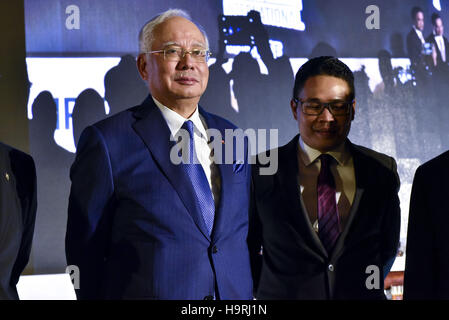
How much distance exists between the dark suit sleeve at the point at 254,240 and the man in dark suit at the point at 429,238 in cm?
61

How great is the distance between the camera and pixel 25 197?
8.26ft

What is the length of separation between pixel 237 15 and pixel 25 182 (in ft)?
3.95

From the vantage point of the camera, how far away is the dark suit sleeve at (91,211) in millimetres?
2273

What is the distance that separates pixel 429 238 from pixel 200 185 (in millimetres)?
953

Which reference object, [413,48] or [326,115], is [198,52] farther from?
[413,48]

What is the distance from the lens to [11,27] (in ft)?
8.77

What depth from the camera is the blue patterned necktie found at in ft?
7.66

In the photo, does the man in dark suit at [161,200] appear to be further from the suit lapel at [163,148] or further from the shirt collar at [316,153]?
the shirt collar at [316,153]

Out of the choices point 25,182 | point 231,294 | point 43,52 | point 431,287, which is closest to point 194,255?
point 231,294

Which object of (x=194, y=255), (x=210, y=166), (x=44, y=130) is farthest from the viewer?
(x=44, y=130)

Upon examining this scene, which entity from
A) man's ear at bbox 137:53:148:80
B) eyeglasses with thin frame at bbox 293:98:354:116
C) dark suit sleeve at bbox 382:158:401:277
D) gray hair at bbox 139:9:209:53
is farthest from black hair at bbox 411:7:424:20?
man's ear at bbox 137:53:148:80

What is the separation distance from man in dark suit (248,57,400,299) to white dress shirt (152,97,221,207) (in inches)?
8.2

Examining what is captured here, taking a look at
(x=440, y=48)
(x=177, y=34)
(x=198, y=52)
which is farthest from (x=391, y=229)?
(x=177, y=34)
